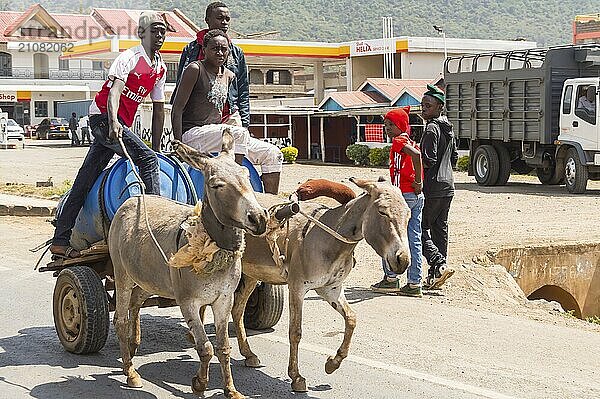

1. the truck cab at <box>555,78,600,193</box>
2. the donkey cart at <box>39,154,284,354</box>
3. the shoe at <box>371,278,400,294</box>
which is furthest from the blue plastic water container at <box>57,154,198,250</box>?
the truck cab at <box>555,78,600,193</box>

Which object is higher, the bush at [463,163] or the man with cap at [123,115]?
the man with cap at [123,115]

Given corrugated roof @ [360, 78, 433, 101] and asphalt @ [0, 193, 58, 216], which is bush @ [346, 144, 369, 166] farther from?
asphalt @ [0, 193, 58, 216]

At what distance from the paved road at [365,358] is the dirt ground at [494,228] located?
41.4 inches

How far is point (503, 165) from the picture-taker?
26.8 m

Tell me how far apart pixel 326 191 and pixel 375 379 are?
1550 millimetres

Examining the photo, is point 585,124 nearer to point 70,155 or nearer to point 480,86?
point 480,86

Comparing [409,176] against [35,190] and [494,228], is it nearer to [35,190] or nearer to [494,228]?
[494,228]

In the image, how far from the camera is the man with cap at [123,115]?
7.81 metres

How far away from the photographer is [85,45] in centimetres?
5647

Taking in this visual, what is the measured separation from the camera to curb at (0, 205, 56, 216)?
19.2 metres

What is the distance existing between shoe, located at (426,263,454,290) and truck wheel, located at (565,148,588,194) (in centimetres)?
1353

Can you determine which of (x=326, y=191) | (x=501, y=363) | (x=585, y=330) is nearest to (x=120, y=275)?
(x=326, y=191)

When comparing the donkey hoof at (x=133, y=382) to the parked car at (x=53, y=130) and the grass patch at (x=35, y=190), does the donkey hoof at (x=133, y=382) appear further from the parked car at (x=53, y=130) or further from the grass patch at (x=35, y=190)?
the parked car at (x=53, y=130)

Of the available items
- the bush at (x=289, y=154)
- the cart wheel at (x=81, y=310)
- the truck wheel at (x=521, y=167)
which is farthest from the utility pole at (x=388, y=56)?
the cart wheel at (x=81, y=310)
